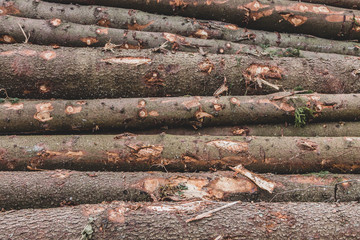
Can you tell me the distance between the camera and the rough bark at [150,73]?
2840mm

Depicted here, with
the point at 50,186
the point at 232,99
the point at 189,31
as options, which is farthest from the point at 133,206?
the point at 189,31

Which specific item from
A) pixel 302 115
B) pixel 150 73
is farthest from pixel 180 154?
pixel 302 115

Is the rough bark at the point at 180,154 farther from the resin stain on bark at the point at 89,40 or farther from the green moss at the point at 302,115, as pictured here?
the resin stain on bark at the point at 89,40

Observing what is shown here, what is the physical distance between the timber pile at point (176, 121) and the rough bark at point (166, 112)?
0.01 meters

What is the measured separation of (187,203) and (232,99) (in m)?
1.26

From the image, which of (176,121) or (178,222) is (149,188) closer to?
(178,222)

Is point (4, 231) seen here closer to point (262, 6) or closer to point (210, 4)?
point (210, 4)

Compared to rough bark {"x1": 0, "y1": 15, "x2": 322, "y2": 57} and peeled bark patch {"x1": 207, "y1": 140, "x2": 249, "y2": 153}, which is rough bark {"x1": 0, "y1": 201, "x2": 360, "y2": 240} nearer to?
peeled bark patch {"x1": 207, "y1": 140, "x2": 249, "y2": 153}

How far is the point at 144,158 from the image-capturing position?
2568mm

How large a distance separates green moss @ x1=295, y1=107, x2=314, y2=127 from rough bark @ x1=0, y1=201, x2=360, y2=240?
3.26ft

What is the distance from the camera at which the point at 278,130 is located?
2.90m

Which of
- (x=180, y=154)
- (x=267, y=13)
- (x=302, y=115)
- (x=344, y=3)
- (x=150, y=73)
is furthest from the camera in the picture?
(x=344, y=3)

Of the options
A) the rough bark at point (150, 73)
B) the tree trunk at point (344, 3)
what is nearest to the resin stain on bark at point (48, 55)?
the rough bark at point (150, 73)

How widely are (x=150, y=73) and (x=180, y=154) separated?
3.26 feet
